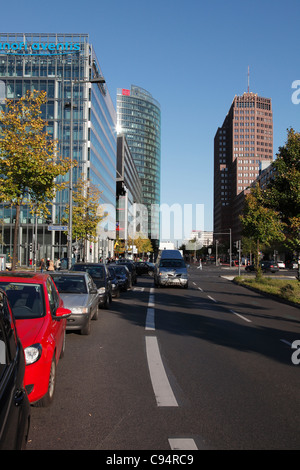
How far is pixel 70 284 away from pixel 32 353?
6.26 meters

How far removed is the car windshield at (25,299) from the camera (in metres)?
5.74

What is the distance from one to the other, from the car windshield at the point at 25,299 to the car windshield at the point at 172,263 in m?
19.7

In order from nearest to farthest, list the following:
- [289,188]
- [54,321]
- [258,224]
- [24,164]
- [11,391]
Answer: [11,391] → [54,321] → [24,164] → [289,188] → [258,224]

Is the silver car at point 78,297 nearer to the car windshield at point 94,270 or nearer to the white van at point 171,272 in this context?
the car windshield at point 94,270

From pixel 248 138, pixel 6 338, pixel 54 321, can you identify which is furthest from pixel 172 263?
pixel 248 138

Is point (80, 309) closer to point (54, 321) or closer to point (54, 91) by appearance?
point (54, 321)

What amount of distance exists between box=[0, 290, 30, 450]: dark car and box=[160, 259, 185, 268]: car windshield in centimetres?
2234

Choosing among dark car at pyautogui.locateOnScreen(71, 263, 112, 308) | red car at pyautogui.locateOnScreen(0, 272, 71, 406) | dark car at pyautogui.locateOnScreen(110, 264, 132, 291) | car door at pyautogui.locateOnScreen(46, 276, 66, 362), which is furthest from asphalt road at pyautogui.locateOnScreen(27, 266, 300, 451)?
dark car at pyautogui.locateOnScreen(110, 264, 132, 291)

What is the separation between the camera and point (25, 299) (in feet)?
19.9

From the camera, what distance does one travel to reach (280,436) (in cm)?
402

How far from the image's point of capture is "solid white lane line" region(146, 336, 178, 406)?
5121 millimetres

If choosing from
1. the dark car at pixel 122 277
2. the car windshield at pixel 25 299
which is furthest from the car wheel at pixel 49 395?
the dark car at pixel 122 277

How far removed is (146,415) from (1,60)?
6131 cm
